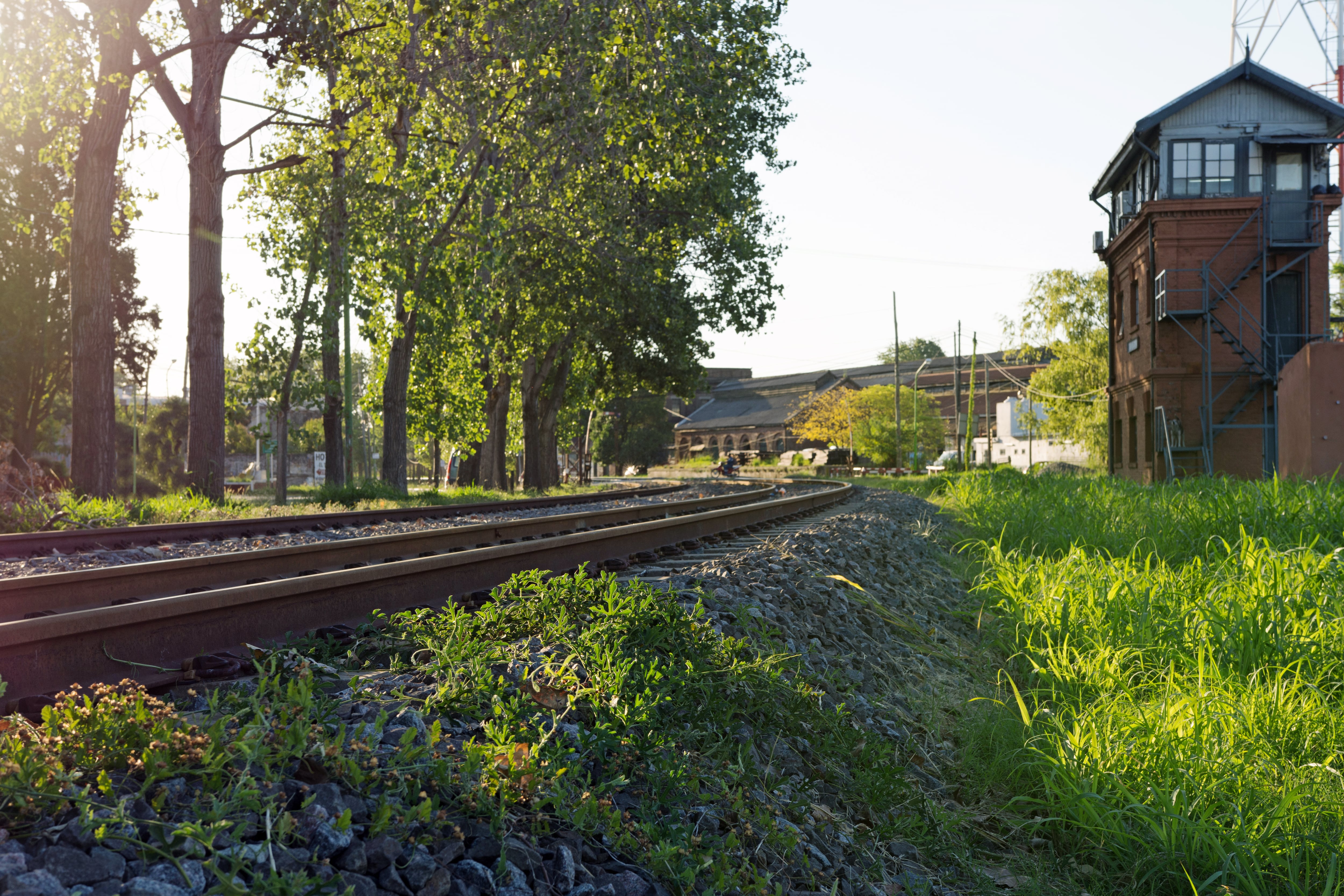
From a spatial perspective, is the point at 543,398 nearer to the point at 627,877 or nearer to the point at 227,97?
the point at 227,97

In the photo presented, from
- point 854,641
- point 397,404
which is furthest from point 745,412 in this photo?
point 854,641

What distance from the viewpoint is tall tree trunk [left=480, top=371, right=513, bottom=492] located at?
91.3 ft

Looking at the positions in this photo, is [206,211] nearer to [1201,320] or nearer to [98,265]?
[98,265]

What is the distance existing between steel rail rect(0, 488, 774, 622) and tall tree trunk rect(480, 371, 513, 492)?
17.6m

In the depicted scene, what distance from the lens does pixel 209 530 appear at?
9.30 meters

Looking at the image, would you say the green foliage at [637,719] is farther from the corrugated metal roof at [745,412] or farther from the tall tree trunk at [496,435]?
the corrugated metal roof at [745,412]

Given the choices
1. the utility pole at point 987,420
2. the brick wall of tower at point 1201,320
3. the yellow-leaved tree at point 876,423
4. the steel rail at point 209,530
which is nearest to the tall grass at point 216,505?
the steel rail at point 209,530

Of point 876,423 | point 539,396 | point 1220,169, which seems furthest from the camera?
point 876,423

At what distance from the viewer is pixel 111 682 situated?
12.4 ft

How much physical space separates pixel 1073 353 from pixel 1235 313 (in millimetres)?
23099

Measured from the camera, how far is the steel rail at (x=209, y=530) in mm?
7668

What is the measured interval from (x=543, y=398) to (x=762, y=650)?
29.6 meters

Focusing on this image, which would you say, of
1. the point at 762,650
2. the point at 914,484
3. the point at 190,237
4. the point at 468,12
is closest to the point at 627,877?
the point at 762,650

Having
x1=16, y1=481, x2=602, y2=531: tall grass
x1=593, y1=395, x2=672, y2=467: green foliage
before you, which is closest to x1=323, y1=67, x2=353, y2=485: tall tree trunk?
x1=16, y1=481, x2=602, y2=531: tall grass
